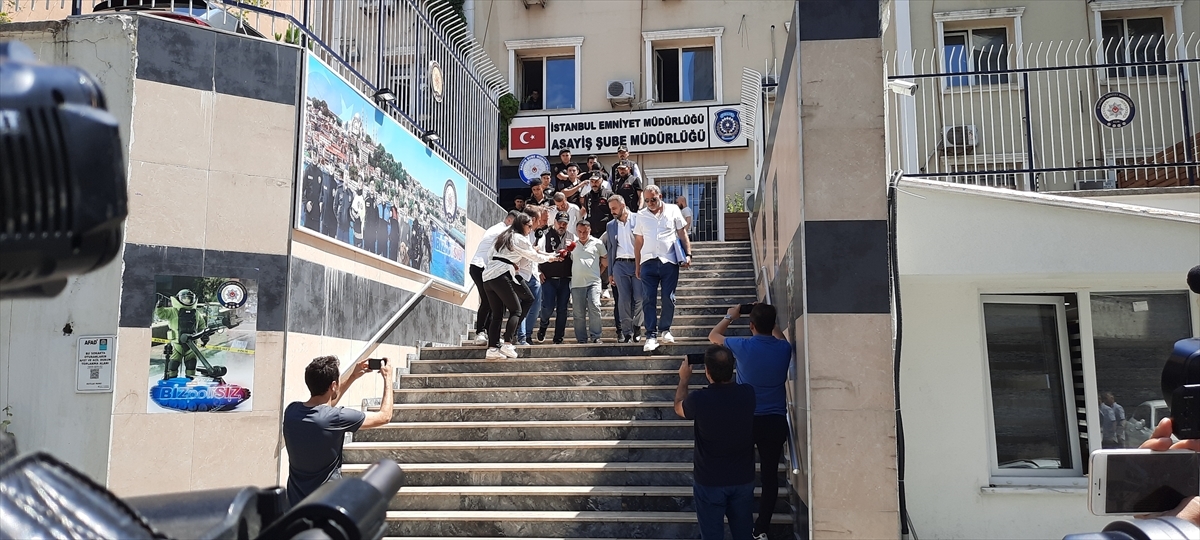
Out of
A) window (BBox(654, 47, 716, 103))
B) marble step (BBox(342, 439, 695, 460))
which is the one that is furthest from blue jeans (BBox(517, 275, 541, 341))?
window (BBox(654, 47, 716, 103))

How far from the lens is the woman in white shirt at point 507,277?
942cm

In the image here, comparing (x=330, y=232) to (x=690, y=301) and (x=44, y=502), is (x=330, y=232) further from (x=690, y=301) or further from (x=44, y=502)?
(x=44, y=502)

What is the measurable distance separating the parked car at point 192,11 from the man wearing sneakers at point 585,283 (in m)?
3.94

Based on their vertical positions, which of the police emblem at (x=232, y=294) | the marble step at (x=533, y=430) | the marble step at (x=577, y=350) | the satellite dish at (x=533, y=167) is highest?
the satellite dish at (x=533, y=167)

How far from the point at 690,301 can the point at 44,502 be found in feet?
34.0

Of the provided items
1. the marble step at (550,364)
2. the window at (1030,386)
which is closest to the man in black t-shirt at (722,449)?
the marble step at (550,364)

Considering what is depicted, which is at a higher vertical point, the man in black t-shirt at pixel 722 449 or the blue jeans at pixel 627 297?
the blue jeans at pixel 627 297

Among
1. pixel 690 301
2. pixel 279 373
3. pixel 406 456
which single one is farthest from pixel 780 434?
pixel 690 301

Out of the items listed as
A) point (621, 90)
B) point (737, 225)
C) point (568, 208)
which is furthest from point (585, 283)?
point (621, 90)

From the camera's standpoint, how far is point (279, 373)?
7.44 m

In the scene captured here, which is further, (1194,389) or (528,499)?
(528,499)

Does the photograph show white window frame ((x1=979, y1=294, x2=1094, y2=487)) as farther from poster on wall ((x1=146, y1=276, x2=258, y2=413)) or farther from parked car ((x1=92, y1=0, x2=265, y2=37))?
parked car ((x1=92, y1=0, x2=265, y2=37))

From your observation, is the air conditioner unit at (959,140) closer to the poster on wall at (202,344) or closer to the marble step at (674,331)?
the marble step at (674,331)

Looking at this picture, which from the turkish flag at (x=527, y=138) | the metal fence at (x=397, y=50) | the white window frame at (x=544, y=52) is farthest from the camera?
the white window frame at (x=544, y=52)
